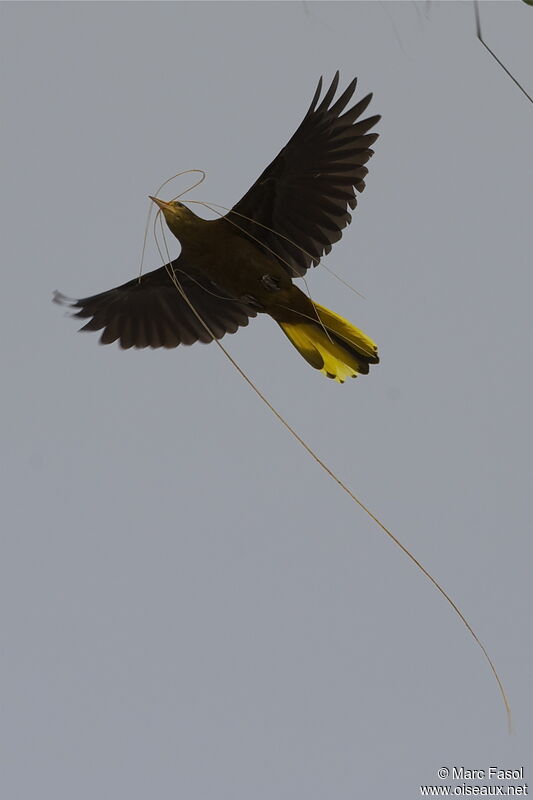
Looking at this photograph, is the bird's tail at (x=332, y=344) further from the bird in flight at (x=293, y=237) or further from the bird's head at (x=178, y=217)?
the bird's head at (x=178, y=217)

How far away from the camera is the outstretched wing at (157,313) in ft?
8.98

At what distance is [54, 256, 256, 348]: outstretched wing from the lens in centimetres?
274

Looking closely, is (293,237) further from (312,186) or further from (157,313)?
(157,313)

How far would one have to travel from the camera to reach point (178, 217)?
2.36 metres

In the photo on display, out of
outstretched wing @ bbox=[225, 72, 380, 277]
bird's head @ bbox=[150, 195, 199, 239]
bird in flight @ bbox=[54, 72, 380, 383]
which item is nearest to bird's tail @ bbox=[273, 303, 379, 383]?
bird in flight @ bbox=[54, 72, 380, 383]

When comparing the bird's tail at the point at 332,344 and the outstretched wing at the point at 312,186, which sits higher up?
the outstretched wing at the point at 312,186

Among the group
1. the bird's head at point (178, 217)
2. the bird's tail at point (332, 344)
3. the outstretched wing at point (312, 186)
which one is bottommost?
the bird's tail at point (332, 344)

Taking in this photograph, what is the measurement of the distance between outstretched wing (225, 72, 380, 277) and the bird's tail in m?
0.13

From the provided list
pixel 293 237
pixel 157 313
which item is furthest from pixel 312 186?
pixel 157 313

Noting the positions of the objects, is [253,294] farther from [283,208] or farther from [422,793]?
[422,793]

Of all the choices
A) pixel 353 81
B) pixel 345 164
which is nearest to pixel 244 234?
pixel 345 164

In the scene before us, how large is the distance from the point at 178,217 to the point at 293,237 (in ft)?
1.23

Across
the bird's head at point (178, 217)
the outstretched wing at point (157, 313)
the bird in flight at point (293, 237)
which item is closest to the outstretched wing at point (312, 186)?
the bird in flight at point (293, 237)

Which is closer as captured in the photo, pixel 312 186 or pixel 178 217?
pixel 178 217
